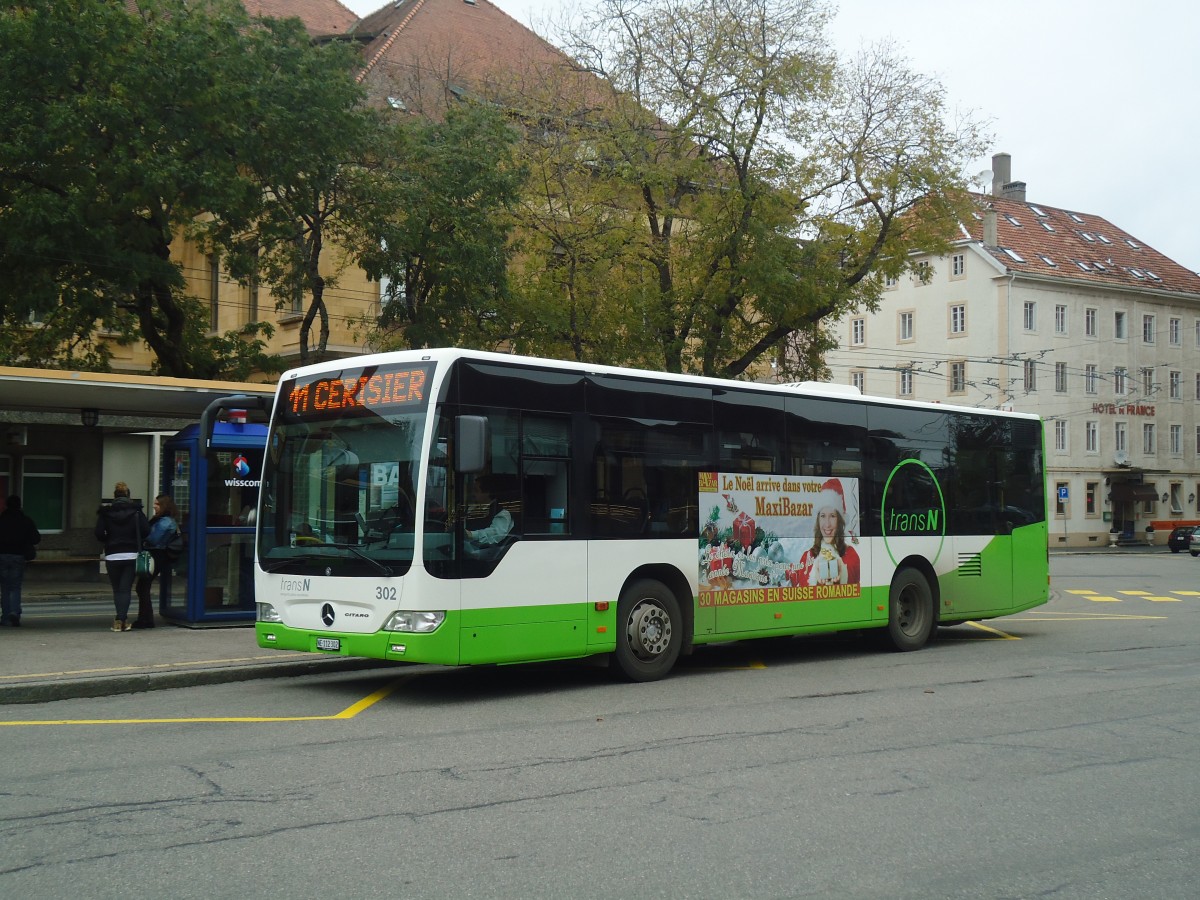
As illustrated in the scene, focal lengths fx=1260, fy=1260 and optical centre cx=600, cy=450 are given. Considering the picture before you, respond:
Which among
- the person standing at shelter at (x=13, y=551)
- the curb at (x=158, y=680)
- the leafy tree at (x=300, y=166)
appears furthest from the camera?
the leafy tree at (x=300, y=166)

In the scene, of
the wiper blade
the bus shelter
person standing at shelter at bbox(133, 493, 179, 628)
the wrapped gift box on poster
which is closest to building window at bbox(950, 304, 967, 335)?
the bus shelter

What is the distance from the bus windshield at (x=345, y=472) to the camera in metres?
10.5

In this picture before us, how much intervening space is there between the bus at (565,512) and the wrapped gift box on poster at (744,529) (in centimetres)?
3

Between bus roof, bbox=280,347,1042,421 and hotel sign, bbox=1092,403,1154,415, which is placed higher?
hotel sign, bbox=1092,403,1154,415

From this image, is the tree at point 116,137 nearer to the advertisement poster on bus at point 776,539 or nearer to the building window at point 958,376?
the advertisement poster on bus at point 776,539

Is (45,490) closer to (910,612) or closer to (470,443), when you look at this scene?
(910,612)

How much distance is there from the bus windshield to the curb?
135 centimetres

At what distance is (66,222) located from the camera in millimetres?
19797

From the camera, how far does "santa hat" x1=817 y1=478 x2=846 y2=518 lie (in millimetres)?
14052

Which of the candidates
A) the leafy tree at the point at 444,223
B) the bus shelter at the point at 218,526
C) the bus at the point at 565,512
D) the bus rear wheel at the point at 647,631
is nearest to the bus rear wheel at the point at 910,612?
the bus at the point at 565,512

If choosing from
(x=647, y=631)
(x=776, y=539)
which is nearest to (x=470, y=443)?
(x=647, y=631)

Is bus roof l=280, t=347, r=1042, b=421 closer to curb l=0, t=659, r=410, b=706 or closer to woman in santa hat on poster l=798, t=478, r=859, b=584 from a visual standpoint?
woman in santa hat on poster l=798, t=478, r=859, b=584

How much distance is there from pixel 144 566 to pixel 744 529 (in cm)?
731

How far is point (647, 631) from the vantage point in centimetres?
1212
